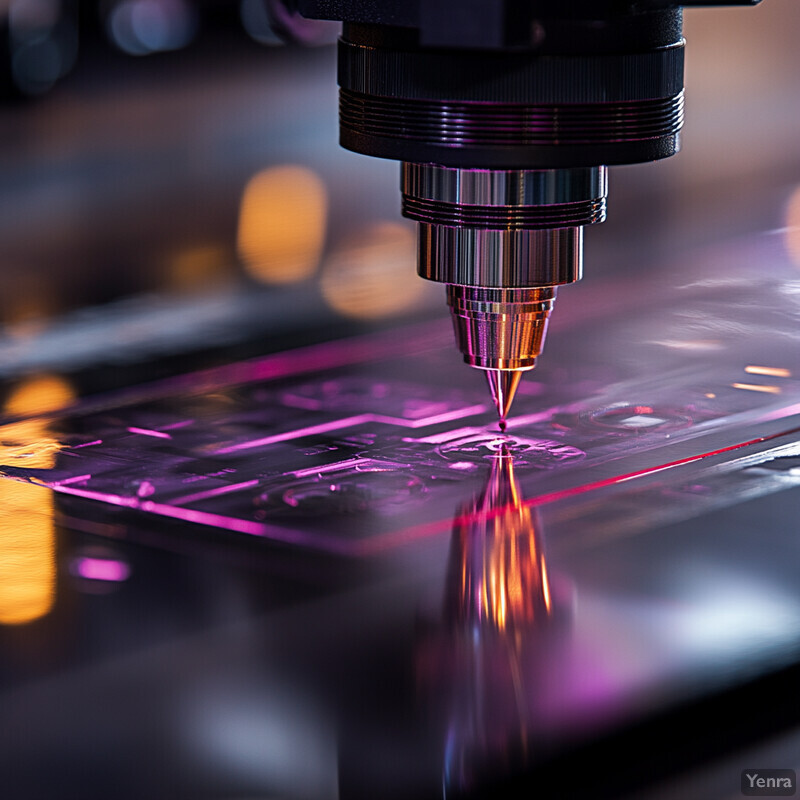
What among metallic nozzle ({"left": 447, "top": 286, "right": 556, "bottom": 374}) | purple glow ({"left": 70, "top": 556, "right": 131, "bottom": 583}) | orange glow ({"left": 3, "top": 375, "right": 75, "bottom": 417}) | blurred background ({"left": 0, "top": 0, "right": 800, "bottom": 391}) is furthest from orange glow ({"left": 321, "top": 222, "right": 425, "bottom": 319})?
purple glow ({"left": 70, "top": 556, "right": 131, "bottom": 583})

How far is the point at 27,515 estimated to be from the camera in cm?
69

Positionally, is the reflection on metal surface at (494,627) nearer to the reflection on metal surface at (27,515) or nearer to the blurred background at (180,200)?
the reflection on metal surface at (27,515)

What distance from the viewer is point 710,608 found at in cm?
57

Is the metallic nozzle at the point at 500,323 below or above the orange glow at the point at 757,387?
above

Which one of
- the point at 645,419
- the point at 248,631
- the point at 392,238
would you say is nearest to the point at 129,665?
the point at 248,631

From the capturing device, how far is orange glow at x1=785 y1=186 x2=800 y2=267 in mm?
1257

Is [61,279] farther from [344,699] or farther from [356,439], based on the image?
[344,699]

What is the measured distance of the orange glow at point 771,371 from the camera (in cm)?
89

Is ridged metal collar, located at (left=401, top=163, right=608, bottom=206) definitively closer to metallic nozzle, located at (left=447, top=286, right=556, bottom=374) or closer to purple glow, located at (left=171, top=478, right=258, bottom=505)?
metallic nozzle, located at (left=447, top=286, right=556, bottom=374)

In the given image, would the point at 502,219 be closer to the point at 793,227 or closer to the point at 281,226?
the point at 281,226

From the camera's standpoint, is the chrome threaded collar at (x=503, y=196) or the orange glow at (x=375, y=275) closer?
the chrome threaded collar at (x=503, y=196)

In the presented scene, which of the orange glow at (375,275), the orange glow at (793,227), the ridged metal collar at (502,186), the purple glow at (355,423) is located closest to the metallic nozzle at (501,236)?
the ridged metal collar at (502,186)

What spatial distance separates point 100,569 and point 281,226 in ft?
1.87

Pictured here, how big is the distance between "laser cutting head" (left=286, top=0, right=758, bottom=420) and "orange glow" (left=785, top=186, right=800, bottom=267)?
1.93 feet
